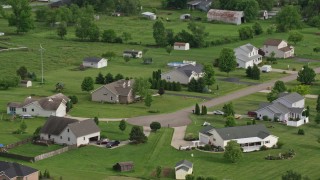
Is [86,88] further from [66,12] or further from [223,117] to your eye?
[66,12]

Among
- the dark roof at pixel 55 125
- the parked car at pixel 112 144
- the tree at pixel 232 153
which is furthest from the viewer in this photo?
the dark roof at pixel 55 125

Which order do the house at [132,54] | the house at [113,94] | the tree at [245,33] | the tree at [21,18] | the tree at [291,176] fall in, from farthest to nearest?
the tree at [21,18] < the tree at [245,33] < the house at [132,54] < the house at [113,94] < the tree at [291,176]

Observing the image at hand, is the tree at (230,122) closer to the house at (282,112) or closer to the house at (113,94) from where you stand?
the house at (282,112)

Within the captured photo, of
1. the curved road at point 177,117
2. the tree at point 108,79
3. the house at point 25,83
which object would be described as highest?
the tree at point 108,79

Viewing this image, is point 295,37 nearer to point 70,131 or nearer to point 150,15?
point 150,15

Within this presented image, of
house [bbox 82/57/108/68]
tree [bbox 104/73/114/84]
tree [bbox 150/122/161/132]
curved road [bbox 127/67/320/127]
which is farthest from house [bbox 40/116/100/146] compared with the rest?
house [bbox 82/57/108/68]

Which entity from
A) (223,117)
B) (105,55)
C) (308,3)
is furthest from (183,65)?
(308,3)

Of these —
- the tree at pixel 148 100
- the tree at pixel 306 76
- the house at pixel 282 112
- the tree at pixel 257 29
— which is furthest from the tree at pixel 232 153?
the tree at pixel 257 29
